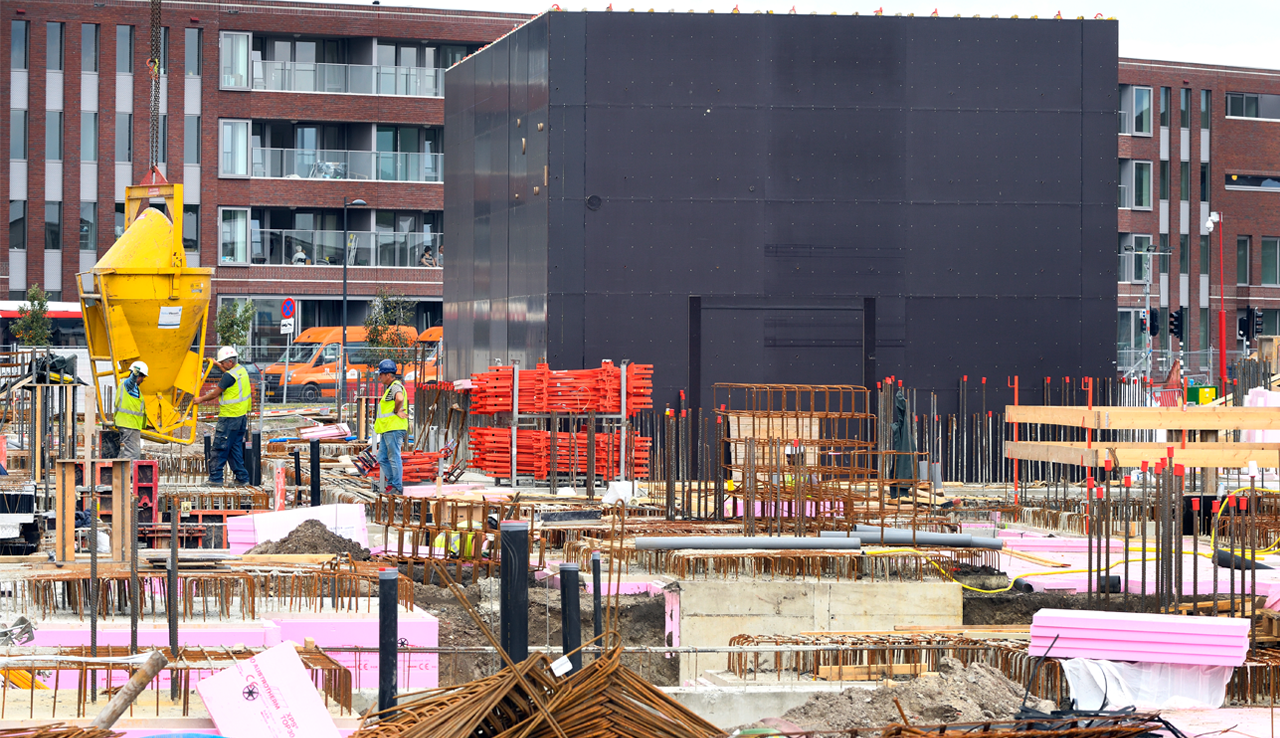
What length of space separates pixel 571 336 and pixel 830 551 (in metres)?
11.6

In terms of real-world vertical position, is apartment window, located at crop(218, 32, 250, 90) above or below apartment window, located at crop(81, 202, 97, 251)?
above

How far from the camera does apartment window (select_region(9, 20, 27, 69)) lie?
53.7 metres

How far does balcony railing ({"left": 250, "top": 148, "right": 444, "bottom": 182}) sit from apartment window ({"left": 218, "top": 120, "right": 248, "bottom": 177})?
1.32ft

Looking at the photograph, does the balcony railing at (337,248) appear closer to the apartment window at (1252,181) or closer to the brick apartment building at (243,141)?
the brick apartment building at (243,141)

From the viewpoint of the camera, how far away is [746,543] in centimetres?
1460

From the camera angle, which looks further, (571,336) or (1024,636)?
(571,336)

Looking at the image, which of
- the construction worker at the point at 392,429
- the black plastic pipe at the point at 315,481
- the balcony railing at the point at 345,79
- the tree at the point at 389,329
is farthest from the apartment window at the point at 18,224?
the black plastic pipe at the point at 315,481

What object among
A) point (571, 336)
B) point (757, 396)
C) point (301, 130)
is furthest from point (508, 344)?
point (301, 130)

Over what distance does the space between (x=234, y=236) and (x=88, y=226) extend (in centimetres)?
531

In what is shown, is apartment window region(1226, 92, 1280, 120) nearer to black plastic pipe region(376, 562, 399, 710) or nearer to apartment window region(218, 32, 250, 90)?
apartment window region(218, 32, 250, 90)

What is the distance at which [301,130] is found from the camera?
56438 mm

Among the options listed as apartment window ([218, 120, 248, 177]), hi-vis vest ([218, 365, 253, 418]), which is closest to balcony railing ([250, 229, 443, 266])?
apartment window ([218, 120, 248, 177])

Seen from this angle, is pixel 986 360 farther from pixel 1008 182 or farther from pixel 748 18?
pixel 748 18

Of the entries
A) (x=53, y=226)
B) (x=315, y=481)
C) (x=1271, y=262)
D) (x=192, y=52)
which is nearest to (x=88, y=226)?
(x=53, y=226)
